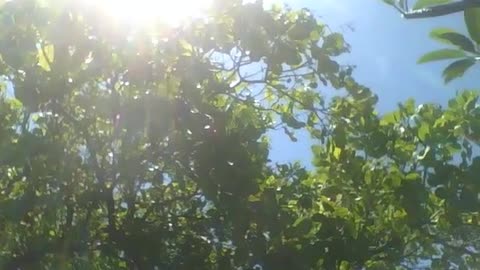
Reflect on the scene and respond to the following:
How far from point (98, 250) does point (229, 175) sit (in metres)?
1.33

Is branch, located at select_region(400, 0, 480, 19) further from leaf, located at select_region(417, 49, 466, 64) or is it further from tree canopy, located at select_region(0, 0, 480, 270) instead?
tree canopy, located at select_region(0, 0, 480, 270)

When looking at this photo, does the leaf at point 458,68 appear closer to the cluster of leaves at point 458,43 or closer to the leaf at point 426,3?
the cluster of leaves at point 458,43

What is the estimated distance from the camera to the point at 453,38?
7.57 ft

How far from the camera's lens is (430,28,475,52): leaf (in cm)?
226

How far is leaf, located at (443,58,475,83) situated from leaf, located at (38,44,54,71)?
506 centimetres

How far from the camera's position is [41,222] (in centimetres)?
729

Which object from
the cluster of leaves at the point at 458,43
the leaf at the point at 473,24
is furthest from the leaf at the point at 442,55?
the leaf at the point at 473,24

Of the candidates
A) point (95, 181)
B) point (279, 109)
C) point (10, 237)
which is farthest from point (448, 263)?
point (10, 237)

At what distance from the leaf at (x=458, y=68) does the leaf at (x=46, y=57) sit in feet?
16.6

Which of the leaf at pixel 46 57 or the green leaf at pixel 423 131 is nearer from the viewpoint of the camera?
the leaf at pixel 46 57

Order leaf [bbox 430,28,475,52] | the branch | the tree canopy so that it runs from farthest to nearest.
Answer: the tree canopy
leaf [bbox 430,28,475,52]
the branch

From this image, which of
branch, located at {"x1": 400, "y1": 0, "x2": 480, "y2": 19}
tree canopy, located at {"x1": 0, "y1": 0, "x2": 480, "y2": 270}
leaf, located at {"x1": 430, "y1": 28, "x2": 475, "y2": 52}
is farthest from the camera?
tree canopy, located at {"x1": 0, "y1": 0, "x2": 480, "y2": 270}

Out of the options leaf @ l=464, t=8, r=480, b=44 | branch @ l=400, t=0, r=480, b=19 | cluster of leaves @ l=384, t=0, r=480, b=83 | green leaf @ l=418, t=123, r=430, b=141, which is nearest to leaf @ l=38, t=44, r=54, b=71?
green leaf @ l=418, t=123, r=430, b=141

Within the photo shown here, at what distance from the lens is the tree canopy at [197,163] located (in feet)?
23.0
